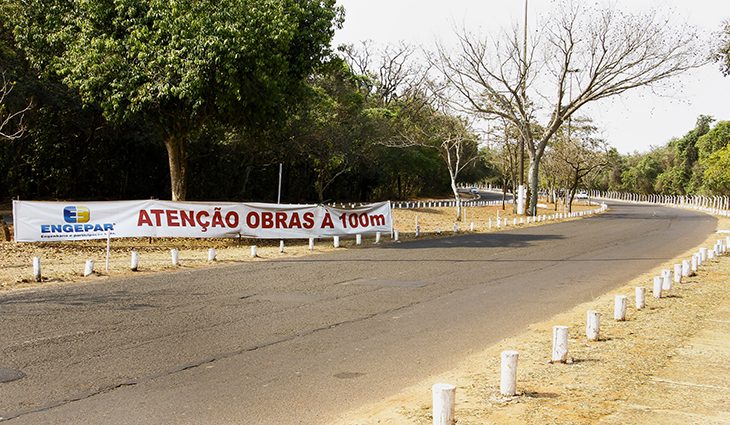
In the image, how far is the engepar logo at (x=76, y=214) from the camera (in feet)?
62.5

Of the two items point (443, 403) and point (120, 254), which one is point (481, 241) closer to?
point (120, 254)

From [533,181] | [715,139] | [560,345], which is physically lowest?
[560,345]

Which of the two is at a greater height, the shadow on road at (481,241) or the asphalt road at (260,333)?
the shadow on road at (481,241)

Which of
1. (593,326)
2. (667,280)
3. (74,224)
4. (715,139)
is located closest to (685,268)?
(667,280)

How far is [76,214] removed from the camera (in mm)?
19188

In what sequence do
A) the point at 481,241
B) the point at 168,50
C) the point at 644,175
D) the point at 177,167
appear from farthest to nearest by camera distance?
the point at 644,175, the point at 481,241, the point at 177,167, the point at 168,50

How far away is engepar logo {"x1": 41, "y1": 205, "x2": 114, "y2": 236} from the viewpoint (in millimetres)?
18969

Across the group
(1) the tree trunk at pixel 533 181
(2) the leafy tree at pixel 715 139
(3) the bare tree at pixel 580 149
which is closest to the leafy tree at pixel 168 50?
(1) the tree trunk at pixel 533 181

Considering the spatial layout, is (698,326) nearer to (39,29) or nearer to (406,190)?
(39,29)

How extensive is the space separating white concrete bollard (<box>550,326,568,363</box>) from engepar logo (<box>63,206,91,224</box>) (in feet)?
49.5

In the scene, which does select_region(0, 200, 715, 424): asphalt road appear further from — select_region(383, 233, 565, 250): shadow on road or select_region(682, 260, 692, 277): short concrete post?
select_region(383, 233, 565, 250): shadow on road

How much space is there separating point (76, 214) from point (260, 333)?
1159cm

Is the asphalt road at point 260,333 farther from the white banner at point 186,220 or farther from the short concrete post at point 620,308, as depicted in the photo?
the white banner at point 186,220

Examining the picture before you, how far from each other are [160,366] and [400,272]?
946 centimetres
